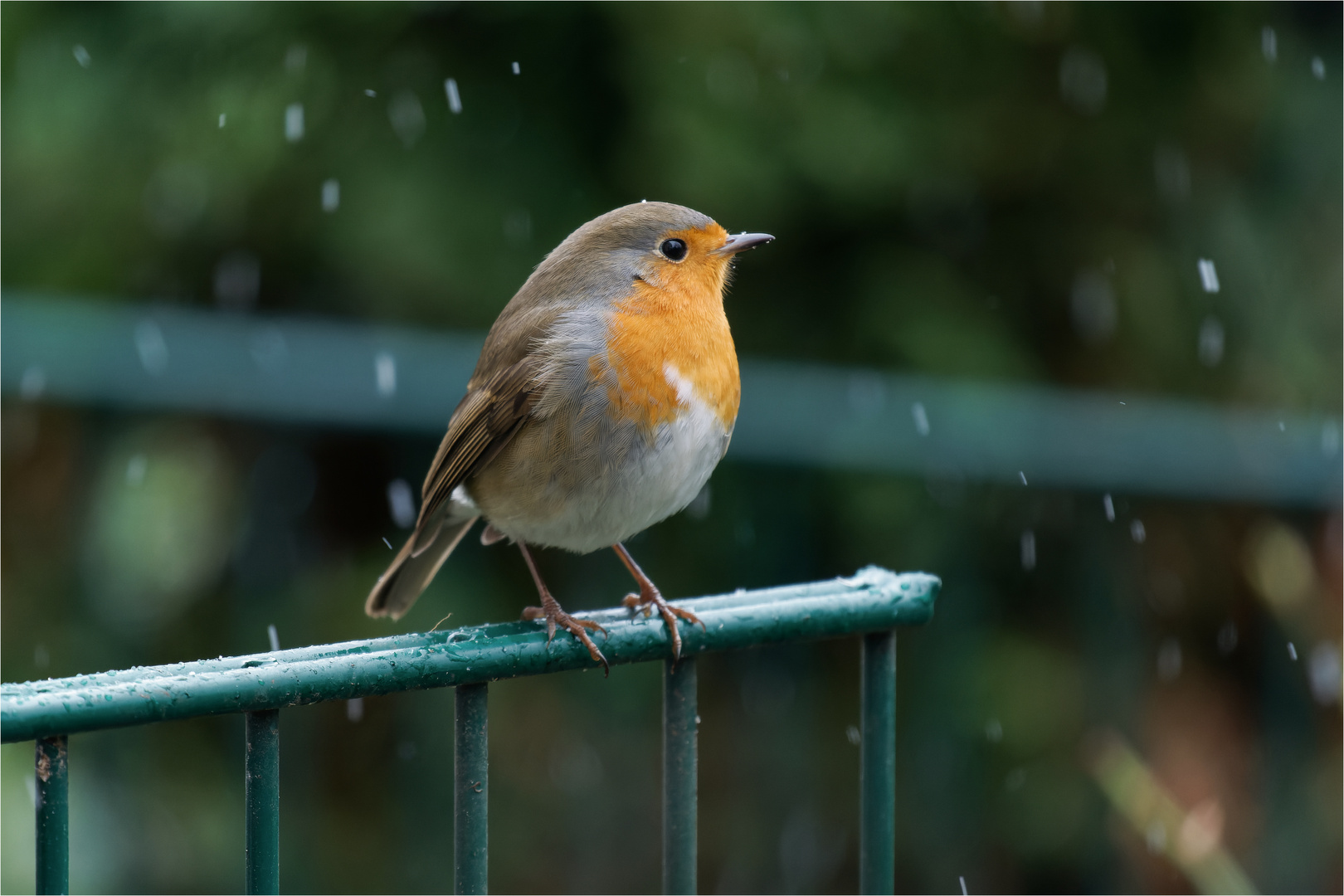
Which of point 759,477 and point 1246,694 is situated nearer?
point 759,477

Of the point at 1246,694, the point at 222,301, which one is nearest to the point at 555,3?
the point at 222,301

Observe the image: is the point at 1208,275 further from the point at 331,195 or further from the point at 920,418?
the point at 331,195

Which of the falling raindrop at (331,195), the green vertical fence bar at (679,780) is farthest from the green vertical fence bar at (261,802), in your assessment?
the falling raindrop at (331,195)

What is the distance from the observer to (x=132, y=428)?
3.89 meters

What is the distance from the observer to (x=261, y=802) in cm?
132

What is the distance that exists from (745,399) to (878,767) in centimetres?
185

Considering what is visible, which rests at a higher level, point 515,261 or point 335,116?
point 335,116

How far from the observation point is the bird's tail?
2502 millimetres

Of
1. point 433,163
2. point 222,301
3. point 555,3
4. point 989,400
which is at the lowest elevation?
point 989,400

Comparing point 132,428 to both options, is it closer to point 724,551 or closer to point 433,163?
point 433,163

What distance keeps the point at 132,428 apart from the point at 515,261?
1.10 meters

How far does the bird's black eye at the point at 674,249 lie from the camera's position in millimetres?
2609

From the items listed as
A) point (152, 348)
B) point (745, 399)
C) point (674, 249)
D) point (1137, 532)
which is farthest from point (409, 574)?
point (1137, 532)

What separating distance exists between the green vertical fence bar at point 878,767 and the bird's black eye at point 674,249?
1001mm
